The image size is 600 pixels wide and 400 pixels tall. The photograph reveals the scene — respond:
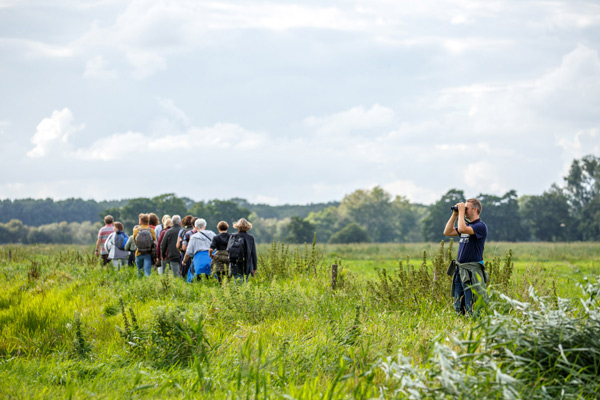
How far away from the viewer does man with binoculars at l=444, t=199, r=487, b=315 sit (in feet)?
27.0

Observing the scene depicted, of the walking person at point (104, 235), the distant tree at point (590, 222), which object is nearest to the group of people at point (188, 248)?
the walking person at point (104, 235)

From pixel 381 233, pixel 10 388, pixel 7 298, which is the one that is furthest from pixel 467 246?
pixel 381 233

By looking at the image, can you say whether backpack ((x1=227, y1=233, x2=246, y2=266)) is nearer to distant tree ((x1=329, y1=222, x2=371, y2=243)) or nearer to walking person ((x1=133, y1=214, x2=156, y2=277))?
walking person ((x1=133, y1=214, x2=156, y2=277))

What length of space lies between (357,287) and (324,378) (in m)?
5.46

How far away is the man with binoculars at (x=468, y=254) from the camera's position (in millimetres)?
8219

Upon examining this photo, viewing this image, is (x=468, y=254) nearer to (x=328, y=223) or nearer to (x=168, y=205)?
(x=168, y=205)

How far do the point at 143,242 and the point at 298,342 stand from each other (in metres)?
8.34

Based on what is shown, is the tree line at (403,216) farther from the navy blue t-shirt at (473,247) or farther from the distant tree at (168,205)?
the navy blue t-shirt at (473,247)

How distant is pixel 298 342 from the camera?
673 cm

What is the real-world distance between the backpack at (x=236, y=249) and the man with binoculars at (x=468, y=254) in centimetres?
495

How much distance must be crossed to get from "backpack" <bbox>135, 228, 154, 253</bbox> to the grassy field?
65.9 inches

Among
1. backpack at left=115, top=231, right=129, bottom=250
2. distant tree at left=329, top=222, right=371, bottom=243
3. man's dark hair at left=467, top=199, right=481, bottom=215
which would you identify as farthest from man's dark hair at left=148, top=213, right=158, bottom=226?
distant tree at left=329, top=222, right=371, bottom=243

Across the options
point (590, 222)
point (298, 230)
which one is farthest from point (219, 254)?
point (590, 222)

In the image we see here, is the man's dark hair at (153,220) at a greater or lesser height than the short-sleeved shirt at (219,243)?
greater
